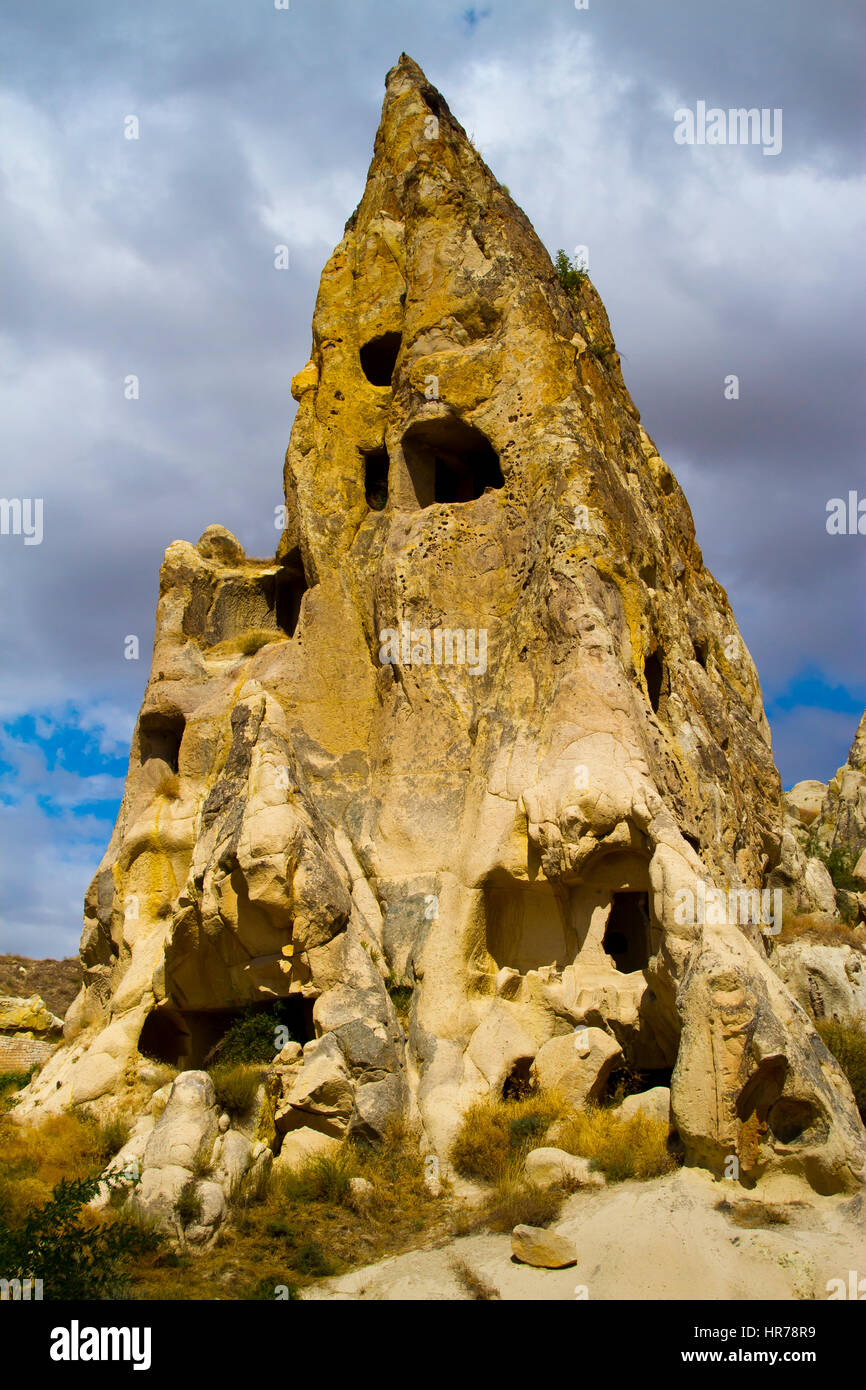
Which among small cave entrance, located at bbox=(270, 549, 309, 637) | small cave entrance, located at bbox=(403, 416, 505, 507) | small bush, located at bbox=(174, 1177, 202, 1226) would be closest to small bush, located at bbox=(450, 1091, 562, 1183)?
small bush, located at bbox=(174, 1177, 202, 1226)

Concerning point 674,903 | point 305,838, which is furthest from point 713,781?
point 305,838

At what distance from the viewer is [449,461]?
15188mm

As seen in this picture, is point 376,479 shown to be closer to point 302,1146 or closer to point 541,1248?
point 302,1146

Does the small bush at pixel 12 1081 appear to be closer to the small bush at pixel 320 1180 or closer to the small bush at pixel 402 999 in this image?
the small bush at pixel 402 999

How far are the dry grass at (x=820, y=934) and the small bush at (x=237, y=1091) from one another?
36.2 feet

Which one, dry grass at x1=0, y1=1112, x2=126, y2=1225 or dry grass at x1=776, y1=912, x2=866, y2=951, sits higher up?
dry grass at x1=776, y1=912, x2=866, y2=951

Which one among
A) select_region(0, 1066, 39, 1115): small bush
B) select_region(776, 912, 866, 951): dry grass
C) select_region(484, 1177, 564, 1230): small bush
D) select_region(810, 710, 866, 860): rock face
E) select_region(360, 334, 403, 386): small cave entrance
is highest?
select_region(360, 334, 403, 386): small cave entrance

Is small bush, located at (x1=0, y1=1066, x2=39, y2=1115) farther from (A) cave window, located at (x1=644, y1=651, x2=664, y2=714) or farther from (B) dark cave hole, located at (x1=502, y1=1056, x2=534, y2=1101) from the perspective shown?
(A) cave window, located at (x1=644, y1=651, x2=664, y2=714)

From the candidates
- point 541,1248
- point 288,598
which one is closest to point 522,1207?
point 541,1248

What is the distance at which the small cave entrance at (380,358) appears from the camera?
16.2m

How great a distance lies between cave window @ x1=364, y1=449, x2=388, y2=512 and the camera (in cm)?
1566

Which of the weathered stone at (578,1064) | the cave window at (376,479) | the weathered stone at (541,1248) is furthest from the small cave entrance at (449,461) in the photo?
the weathered stone at (541,1248)

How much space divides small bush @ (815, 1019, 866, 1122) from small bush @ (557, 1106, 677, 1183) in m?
3.62
